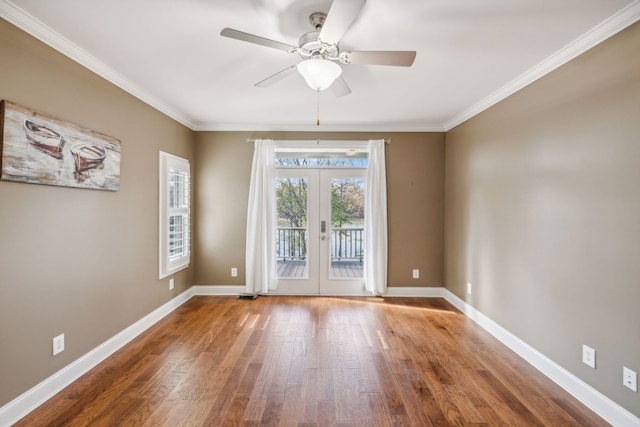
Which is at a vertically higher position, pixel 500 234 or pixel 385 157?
pixel 385 157

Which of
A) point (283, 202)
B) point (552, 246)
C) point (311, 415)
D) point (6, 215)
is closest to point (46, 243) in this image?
point (6, 215)

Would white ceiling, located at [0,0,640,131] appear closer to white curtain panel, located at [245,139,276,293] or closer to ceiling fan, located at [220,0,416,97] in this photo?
ceiling fan, located at [220,0,416,97]

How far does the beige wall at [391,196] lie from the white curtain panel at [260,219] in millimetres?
180

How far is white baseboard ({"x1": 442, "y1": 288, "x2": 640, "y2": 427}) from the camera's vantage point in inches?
74.3

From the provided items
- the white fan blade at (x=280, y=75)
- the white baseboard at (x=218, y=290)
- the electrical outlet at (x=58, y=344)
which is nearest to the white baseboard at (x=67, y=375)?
the electrical outlet at (x=58, y=344)

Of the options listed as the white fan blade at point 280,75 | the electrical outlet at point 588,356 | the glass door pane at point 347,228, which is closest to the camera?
the electrical outlet at point 588,356

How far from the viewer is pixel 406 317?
372 centimetres

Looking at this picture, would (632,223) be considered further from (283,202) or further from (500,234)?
(283,202)

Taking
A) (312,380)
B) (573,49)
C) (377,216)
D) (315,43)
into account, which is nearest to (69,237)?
(312,380)

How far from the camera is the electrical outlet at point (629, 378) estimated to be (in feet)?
5.91

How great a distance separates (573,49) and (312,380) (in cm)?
321

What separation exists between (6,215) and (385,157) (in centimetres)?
409

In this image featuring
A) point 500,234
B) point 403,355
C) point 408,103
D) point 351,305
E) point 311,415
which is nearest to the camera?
point 311,415

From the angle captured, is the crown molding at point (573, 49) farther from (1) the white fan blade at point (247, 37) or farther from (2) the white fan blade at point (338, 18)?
(1) the white fan blade at point (247, 37)
